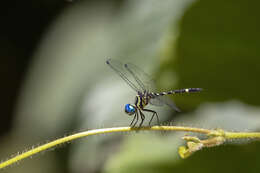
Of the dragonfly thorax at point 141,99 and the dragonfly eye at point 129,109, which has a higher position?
the dragonfly thorax at point 141,99

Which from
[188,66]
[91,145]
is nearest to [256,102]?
[188,66]

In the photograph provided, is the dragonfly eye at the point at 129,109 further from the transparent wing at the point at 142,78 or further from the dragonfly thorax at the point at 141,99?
the transparent wing at the point at 142,78

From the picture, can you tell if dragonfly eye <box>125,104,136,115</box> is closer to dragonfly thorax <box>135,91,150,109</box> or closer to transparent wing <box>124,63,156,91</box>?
dragonfly thorax <box>135,91,150,109</box>

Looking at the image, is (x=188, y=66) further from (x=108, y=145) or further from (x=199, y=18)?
(x=108, y=145)

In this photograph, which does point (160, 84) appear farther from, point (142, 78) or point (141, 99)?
point (141, 99)

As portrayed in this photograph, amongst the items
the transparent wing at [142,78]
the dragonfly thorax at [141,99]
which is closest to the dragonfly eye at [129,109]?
the dragonfly thorax at [141,99]

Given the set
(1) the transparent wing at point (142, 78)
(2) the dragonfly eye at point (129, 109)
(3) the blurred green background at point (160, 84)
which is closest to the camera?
(2) the dragonfly eye at point (129, 109)
